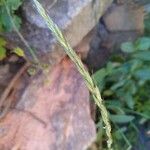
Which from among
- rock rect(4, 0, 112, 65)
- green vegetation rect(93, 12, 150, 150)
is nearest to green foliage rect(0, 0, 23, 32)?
rock rect(4, 0, 112, 65)

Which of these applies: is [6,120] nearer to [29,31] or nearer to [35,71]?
[35,71]

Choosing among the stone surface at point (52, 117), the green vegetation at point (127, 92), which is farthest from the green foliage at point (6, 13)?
the green vegetation at point (127, 92)

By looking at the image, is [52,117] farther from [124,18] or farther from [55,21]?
[124,18]

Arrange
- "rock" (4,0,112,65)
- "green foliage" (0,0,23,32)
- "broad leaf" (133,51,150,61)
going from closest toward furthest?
"green foliage" (0,0,23,32), "rock" (4,0,112,65), "broad leaf" (133,51,150,61)

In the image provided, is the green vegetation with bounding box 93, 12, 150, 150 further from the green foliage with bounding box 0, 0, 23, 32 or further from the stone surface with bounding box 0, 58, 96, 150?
the green foliage with bounding box 0, 0, 23, 32

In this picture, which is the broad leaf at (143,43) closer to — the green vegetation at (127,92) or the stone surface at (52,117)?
the green vegetation at (127,92)
